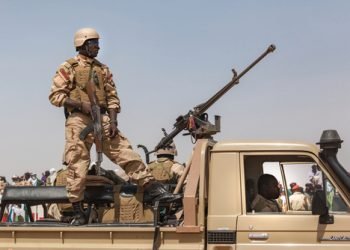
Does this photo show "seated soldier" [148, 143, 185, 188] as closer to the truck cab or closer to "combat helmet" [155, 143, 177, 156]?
"combat helmet" [155, 143, 177, 156]

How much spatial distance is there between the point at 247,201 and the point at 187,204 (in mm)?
553

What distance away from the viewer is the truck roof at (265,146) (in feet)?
18.0

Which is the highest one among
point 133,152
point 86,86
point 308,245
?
point 86,86

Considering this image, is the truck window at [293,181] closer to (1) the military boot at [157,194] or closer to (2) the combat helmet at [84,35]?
(1) the military boot at [157,194]

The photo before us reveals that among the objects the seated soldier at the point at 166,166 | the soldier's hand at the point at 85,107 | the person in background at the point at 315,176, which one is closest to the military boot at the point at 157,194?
the soldier's hand at the point at 85,107

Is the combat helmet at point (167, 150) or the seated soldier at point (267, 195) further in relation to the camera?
the combat helmet at point (167, 150)

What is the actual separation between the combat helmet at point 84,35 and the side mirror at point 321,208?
9.06 feet

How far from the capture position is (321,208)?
518 centimetres

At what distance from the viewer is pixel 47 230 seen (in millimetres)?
5562

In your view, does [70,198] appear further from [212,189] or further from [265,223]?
[265,223]

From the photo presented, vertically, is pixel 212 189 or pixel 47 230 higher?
pixel 212 189

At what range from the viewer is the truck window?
5375 mm

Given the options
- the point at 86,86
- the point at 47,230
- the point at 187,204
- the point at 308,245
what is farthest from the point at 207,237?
the point at 86,86

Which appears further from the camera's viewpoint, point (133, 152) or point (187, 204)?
point (133, 152)
